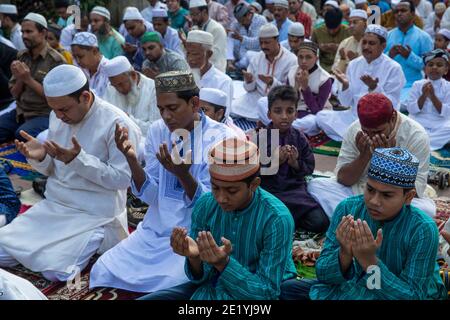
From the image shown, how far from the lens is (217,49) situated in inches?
345

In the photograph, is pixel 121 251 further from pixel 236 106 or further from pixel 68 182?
pixel 236 106

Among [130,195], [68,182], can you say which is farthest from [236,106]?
[68,182]

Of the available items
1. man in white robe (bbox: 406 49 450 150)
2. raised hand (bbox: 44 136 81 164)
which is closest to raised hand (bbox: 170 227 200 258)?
raised hand (bbox: 44 136 81 164)

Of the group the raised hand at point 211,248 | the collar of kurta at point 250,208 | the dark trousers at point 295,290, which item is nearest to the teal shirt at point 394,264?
the dark trousers at point 295,290

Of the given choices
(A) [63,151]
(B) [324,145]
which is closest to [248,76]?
(B) [324,145]

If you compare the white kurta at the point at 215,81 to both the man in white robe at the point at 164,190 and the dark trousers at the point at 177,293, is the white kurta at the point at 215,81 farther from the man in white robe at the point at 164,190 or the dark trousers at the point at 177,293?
the dark trousers at the point at 177,293

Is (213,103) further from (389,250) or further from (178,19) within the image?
(178,19)

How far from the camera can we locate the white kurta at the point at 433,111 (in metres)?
6.54

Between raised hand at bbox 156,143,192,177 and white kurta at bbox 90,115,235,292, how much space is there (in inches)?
9.9

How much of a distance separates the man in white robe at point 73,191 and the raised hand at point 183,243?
139 centimetres

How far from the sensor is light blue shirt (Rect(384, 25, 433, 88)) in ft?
27.2
